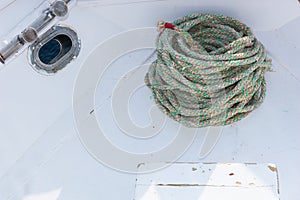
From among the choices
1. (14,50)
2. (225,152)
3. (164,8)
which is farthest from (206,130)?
(14,50)

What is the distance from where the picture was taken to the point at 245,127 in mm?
1852

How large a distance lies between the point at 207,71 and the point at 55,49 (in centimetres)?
68

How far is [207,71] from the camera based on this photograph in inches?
65.1

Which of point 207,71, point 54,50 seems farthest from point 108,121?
point 207,71

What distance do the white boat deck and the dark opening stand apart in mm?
62

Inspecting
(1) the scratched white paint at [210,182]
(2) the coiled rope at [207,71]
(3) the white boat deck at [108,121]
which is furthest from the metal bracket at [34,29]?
(1) the scratched white paint at [210,182]

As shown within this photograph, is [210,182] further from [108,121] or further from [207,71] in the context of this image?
[108,121]

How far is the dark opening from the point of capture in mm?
1826

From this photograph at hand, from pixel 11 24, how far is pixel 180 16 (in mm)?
733

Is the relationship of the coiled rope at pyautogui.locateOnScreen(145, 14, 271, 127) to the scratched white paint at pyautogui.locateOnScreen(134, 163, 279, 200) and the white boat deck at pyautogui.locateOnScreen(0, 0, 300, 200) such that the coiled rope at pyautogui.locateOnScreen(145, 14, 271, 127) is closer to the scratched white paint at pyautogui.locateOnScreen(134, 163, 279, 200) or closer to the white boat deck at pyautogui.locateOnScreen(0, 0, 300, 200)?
the white boat deck at pyautogui.locateOnScreen(0, 0, 300, 200)

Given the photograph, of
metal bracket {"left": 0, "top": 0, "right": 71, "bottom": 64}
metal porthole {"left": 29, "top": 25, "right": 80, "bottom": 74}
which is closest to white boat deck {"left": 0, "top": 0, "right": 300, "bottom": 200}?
metal porthole {"left": 29, "top": 25, "right": 80, "bottom": 74}

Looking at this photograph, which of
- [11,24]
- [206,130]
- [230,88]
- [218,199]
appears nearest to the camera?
[218,199]

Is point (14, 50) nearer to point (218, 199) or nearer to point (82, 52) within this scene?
point (82, 52)

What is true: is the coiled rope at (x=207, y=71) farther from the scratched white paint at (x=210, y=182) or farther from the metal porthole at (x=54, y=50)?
the metal porthole at (x=54, y=50)
